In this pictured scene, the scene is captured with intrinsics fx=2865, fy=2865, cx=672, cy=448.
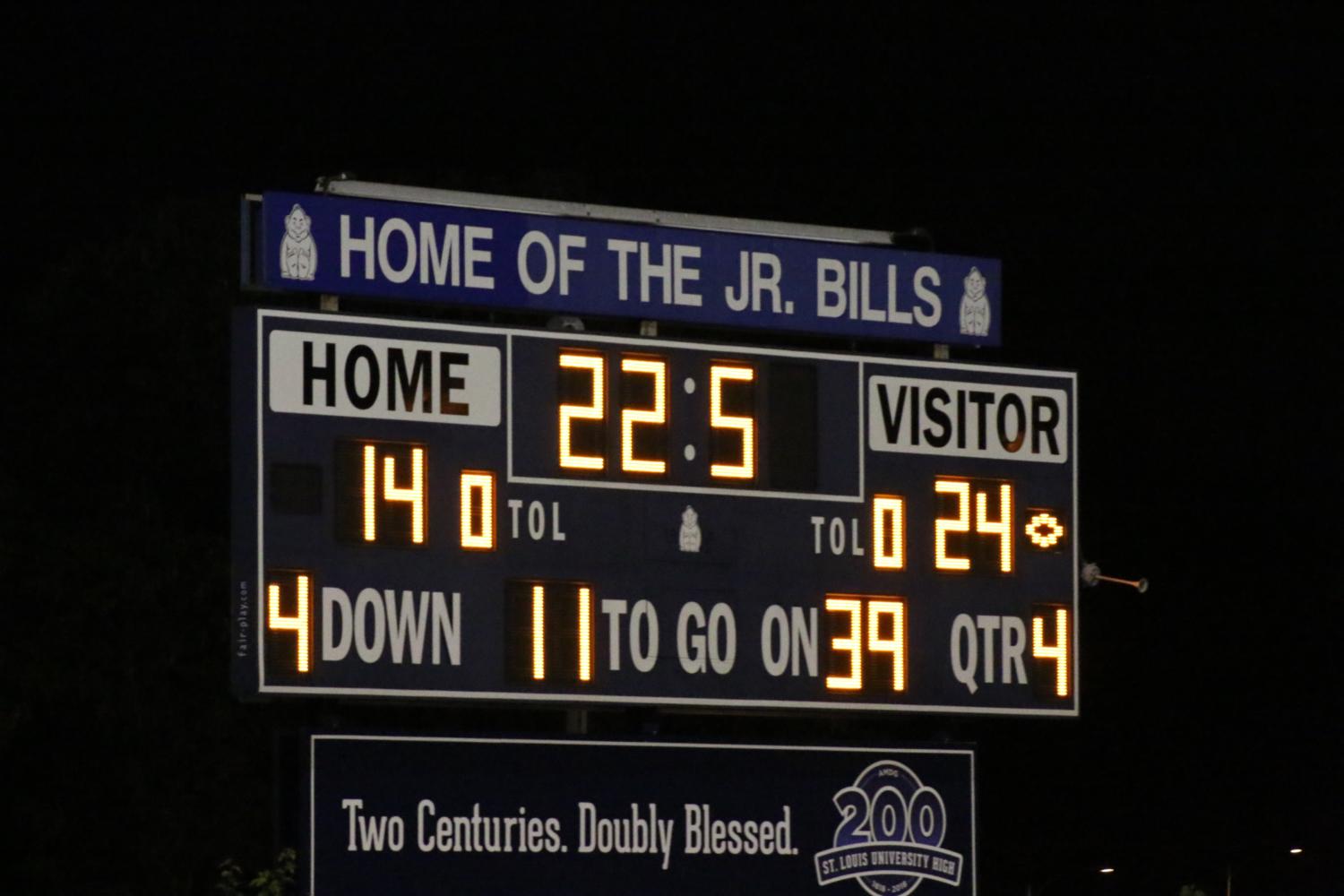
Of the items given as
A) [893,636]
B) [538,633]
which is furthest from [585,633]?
[893,636]

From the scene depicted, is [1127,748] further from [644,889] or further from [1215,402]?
[644,889]

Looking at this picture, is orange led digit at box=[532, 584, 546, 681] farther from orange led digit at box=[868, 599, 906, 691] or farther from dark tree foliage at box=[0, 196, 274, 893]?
dark tree foliage at box=[0, 196, 274, 893]

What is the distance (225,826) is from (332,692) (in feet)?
53.6

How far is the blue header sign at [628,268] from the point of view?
1507 cm

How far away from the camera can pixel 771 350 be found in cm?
1561

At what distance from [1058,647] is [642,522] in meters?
2.65

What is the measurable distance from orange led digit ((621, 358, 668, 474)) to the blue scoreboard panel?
0.01m

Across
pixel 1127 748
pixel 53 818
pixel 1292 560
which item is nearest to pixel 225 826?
pixel 53 818

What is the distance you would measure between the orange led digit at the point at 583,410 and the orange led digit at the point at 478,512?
17.8 inches

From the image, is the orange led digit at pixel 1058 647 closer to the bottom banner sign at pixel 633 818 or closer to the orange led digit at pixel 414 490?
the bottom banner sign at pixel 633 818

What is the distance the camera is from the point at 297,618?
14195mm

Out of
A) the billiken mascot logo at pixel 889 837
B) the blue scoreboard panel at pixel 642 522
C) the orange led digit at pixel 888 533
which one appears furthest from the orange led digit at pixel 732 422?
the billiken mascot logo at pixel 889 837

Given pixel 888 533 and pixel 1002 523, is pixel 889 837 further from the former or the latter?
pixel 1002 523

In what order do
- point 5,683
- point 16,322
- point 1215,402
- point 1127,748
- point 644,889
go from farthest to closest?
1. point 1215,402
2. point 1127,748
3. point 16,322
4. point 5,683
5. point 644,889
